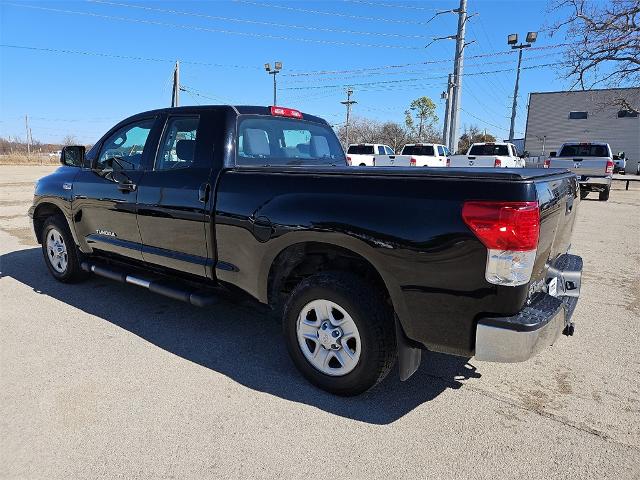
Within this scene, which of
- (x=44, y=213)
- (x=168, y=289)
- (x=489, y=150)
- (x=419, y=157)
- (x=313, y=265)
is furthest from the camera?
(x=419, y=157)

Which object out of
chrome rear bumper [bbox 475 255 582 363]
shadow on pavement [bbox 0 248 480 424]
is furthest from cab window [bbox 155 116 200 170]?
chrome rear bumper [bbox 475 255 582 363]

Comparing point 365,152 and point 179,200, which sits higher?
point 365,152

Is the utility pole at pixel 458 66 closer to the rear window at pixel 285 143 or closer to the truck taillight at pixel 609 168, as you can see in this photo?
the truck taillight at pixel 609 168

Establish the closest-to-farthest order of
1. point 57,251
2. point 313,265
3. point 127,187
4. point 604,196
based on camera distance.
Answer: point 313,265
point 127,187
point 57,251
point 604,196

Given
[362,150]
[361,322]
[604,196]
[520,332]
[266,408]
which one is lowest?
[266,408]

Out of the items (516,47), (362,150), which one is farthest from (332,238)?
(516,47)

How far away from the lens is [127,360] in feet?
11.4

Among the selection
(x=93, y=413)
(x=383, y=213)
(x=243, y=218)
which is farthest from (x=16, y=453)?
(x=383, y=213)

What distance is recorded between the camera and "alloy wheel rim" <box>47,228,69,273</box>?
17.1ft

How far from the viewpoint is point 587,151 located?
17094 mm

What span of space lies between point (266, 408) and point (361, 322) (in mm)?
805

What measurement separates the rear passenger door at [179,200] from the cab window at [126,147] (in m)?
0.30

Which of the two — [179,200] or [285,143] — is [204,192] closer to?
[179,200]

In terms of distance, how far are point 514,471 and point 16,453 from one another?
2.56 meters
